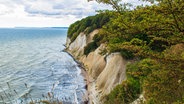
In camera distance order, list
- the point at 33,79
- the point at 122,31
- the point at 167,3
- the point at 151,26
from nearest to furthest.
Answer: the point at 167,3, the point at 151,26, the point at 122,31, the point at 33,79

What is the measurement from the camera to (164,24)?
578 cm

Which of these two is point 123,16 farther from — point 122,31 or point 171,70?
point 171,70

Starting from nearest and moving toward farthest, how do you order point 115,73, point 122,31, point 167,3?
point 167,3
point 122,31
point 115,73

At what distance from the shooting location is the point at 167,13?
5383mm

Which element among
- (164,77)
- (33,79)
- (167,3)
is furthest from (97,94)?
(167,3)

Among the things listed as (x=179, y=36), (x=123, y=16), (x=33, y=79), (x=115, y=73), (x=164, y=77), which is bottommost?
(x=33, y=79)

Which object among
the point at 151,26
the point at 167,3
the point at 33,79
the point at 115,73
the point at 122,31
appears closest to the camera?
the point at 167,3

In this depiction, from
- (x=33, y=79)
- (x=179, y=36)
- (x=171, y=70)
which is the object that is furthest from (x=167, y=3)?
(x=33, y=79)

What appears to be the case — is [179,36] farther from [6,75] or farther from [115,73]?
[6,75]

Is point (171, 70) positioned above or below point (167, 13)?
below

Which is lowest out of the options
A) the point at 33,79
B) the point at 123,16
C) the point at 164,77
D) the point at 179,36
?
the point at 33,79

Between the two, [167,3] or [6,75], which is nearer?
[167,3]

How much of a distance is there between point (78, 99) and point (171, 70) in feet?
49.6

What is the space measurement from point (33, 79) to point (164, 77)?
2462 cm
